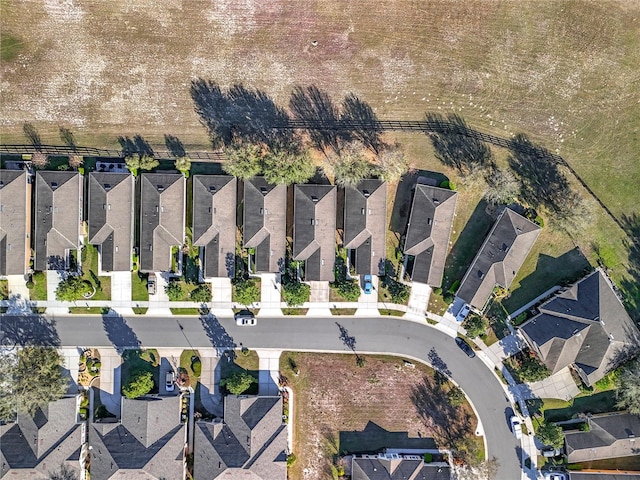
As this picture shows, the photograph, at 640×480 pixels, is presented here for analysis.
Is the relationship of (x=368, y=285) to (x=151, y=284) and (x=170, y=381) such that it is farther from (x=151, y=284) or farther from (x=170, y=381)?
(x=170, y=381)

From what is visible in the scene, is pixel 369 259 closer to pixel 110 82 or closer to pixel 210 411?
pixel 210 411

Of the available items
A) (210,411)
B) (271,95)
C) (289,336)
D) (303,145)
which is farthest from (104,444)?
(271,95)

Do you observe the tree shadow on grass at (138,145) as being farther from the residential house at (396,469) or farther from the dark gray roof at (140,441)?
the residential house at (396,469)

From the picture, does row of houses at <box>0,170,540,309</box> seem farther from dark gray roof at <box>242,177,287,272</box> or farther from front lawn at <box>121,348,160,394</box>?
front lawn at <box>121,348,160,394</box>

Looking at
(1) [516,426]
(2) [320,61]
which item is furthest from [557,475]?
(2) [320,61]

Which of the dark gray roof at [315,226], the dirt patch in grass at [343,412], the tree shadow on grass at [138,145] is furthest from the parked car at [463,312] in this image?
the tree shadow on grass at [138,145]

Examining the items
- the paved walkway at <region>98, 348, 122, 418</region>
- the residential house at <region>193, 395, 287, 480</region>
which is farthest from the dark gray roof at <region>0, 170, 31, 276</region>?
the residential house at <region>193, 395, 287, 480</region>
